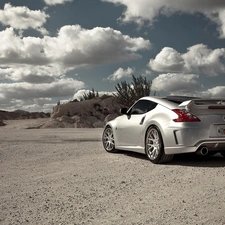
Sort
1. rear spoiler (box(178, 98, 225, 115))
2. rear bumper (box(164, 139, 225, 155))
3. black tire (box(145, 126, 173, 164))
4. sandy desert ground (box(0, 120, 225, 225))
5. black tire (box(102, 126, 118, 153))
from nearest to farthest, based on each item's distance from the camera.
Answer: sandy desert ground (box(0, 120, 225, 225)), rear bumper (box(164, 139, 225, 155)), rear spoiler (box(178, 98, 225, 115)), black tire (box(145, 126, 173, 164)), black tire (box(102, 126, 118, 153))

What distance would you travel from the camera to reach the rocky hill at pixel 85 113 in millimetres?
22175

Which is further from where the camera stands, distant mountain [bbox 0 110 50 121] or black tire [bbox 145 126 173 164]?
distant mountain [bbox 0 110 50 121]

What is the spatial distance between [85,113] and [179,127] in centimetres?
1874

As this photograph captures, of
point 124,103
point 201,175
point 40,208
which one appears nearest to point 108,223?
point 40,208

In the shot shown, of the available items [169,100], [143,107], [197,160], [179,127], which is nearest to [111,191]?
[179,127]

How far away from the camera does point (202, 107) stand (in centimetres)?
626

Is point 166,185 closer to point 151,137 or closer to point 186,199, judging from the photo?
point 186,199

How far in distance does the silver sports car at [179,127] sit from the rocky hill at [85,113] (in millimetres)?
14820

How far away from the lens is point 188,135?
6.11m

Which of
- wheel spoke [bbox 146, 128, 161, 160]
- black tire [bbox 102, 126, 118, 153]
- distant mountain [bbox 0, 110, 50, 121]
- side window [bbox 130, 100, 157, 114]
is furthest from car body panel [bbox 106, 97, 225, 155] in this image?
distant mountain [bbox 0, 110, 50, 121]

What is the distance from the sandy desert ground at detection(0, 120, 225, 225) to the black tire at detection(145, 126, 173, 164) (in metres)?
0.16

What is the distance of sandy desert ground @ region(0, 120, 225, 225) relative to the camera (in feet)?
11.5

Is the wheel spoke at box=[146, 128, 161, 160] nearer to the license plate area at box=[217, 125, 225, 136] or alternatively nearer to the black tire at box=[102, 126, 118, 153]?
the license plate area at box=[217, 125, 225, 136]

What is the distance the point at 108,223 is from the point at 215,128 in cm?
344
